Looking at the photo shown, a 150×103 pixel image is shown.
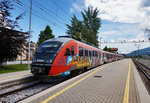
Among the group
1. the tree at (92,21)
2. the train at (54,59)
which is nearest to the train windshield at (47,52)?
the train at (54,59)

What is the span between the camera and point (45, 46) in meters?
8.34

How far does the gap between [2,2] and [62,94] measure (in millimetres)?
11678

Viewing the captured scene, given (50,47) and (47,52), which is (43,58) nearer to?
(47,52)

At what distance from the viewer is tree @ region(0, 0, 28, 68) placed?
11786 millimetres

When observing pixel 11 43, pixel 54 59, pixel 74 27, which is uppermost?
pixel 74 27

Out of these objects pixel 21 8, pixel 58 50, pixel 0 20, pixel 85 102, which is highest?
pixel 21 8

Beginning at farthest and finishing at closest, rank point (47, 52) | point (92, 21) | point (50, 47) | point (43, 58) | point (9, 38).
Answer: point (92, 21) → point (9, 38) → point (50, 47) → point (47, 52) → point (43, 58)

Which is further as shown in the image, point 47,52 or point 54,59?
point 47,52

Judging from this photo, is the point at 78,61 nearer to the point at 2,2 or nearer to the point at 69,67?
the point at 69,67

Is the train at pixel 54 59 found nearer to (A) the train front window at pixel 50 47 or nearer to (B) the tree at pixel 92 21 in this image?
(A) the train front window at pixel 50 47

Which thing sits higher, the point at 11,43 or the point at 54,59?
the point at 11,43

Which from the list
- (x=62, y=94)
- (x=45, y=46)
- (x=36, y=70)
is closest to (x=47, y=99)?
(x=62, y=94)

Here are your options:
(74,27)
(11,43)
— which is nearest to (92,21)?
(74,27)

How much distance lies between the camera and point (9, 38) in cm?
1205
